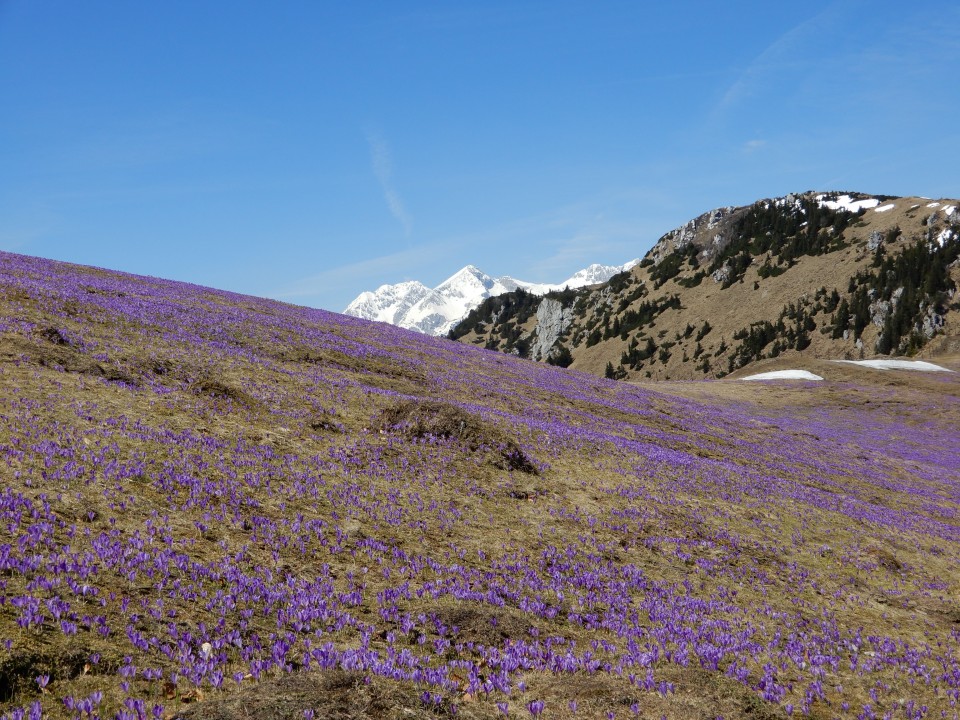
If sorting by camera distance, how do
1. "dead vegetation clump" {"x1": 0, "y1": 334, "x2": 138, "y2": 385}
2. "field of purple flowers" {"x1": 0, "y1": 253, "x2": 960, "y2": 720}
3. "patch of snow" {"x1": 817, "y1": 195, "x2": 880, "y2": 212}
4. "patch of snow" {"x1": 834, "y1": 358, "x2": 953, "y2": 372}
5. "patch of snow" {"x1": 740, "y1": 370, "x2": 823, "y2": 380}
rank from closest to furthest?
"field of purple flowers" {"x1": 0, "y1": 253, "x2": 960, "y2": 720} < "dead vegetation clump" {"x1": 0, "y1": 334, "x2": 138, "y2": 385} < "patch of snow" {"x1": 740, "y1": 370, "x2": 823, "y2": 380} < "patch of snow" {"x1": 834, "y1": 358, "x2": 953, "y2": 372} < "patch of snow" {"x1": 817, "y1": 195, "x2": 880, "y2": 212}

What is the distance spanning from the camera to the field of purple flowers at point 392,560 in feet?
23.3

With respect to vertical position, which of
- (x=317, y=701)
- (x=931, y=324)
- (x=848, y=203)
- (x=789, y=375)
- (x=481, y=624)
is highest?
(x=848, y=203)

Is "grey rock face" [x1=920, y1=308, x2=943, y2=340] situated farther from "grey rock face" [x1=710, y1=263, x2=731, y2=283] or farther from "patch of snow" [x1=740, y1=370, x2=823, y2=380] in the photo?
"grey rock face" [x1=710, y1=263, x2=731, y2=283]

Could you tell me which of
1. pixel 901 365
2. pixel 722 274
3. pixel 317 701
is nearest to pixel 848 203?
pixel 722 274

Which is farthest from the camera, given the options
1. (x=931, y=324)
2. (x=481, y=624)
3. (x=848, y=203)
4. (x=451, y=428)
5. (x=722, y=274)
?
(x=848, y=203)

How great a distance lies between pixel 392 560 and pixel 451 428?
289 inches

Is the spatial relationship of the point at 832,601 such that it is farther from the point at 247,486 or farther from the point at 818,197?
the point at 818,197

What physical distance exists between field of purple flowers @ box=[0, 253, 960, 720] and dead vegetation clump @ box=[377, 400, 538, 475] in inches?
3.4

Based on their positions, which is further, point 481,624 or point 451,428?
point 451,428

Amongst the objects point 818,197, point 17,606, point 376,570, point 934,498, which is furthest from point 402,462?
point 818,197

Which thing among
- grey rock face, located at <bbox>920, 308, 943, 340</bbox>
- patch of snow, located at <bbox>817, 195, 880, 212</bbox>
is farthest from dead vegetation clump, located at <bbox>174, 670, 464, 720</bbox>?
patch of snow, located at <bbox>817, 195, 880, 212</bbox>

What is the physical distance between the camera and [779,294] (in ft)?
458

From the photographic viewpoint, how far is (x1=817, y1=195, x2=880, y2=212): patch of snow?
6339 inches

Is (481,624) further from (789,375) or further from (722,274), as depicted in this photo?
(722,274)
